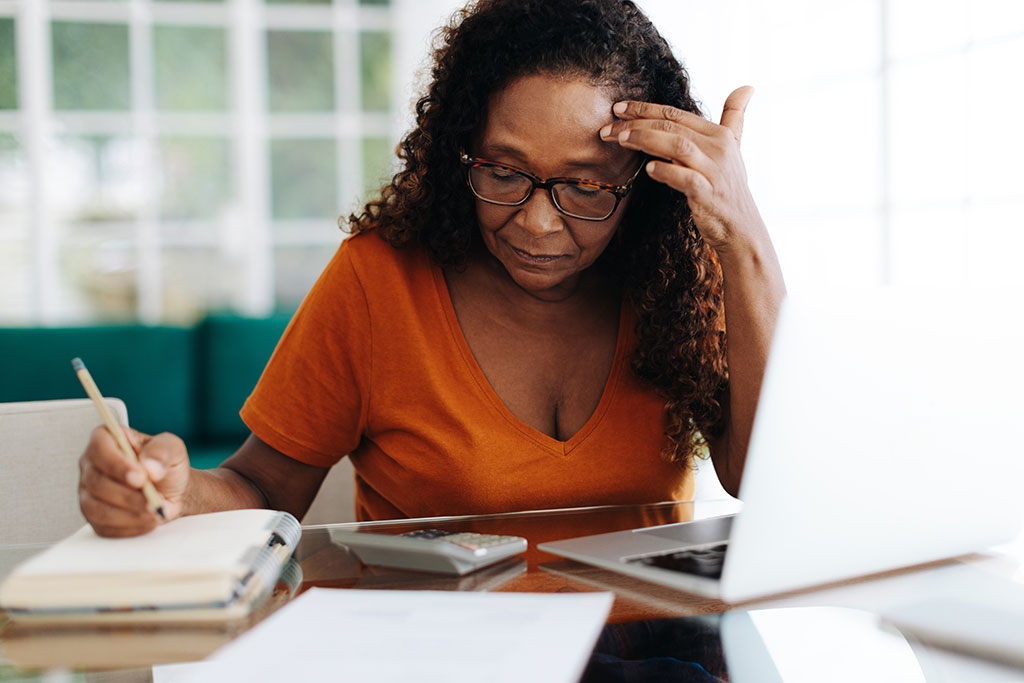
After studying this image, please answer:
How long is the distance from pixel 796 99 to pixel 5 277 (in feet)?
12.0

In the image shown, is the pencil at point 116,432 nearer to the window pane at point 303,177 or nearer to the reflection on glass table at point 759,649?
the reflection on glass table at point 759,649

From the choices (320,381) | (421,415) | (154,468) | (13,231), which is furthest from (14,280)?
(154,468)

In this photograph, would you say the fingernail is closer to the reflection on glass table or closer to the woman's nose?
the reflection on glass table

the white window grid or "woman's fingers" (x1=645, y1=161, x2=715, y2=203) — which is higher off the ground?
the white window grid

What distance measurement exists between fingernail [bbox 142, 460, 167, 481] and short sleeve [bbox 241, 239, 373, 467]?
419mm

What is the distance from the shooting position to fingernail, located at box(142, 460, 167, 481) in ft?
2.64

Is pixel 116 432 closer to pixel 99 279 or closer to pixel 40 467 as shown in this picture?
pixel 40 467

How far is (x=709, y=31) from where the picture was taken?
13.5 feet

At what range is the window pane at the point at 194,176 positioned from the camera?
13.4ft

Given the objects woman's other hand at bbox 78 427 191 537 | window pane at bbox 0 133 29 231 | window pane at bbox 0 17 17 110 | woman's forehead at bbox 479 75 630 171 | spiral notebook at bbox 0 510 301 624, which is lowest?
spiral notebook at bbox 0 510 301 624

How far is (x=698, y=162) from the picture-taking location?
1114 mm

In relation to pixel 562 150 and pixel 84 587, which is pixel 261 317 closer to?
pixel 562 150

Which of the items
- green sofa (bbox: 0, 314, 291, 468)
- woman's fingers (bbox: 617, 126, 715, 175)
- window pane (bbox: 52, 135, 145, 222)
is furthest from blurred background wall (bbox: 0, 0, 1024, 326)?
woman's fingers (bbox: 617, 126, 715, 175)

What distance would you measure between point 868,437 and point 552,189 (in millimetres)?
577
